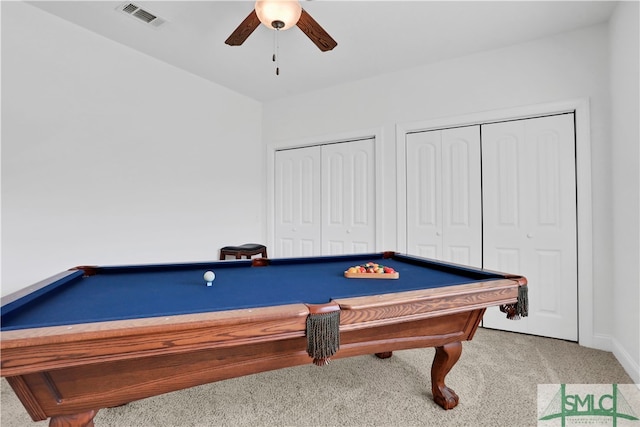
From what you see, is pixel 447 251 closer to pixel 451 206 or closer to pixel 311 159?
pixel 451 206

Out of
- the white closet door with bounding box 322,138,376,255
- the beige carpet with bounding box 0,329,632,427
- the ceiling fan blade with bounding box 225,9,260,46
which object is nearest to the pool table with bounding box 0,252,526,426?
the beige carpet with bounding box 0,329,632,427

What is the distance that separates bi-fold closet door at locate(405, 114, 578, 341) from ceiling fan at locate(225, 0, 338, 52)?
162 cm

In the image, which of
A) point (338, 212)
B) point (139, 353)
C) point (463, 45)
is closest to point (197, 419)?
point (139, 353)

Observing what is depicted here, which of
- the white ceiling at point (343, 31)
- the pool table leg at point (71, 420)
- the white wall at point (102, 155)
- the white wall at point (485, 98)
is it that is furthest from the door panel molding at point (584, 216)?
the white wall at point (102, 155)

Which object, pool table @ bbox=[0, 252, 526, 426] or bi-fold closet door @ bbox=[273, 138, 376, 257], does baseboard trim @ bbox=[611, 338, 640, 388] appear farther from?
bi-fold closet door @ bbox=[273, 138, 376, 257]

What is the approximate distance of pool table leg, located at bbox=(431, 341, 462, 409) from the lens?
62.9 inches

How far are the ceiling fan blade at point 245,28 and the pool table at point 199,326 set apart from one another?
5.26 ft

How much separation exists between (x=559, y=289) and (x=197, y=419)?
284 cm

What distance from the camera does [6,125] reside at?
87.7 inches

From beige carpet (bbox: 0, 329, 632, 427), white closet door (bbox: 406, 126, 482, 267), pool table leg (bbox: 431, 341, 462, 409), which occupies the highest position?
white closet door (bbox: 406, 126, 482, 267)

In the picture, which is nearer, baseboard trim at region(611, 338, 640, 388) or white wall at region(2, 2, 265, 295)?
Result: baseboard trim at region(611, 338, 640, 388)

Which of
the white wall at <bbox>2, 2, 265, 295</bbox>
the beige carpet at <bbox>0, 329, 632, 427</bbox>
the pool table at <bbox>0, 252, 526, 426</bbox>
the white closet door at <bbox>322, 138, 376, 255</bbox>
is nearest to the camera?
the pool table at <bbox>0, 252, 526, 426</bbox>

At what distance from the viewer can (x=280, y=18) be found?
6.21 ft

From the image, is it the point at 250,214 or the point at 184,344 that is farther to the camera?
the point at 250,214
